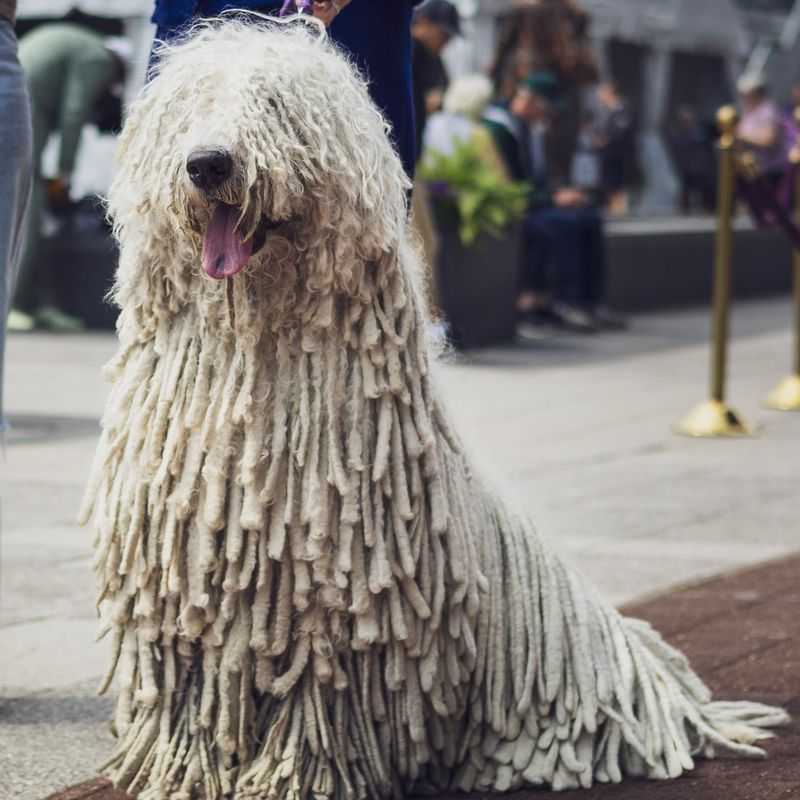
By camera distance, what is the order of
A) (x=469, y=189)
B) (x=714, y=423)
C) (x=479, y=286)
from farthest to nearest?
(x=479, y=286)
(x=469, y=189)
(x=714, y=423)

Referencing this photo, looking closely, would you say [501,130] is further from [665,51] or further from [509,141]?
[665,51]

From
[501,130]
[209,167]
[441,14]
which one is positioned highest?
[441,14]

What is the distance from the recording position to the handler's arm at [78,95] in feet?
34.7

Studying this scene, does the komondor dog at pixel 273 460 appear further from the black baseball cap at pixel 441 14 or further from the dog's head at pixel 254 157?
the black baseball cap at pixel 441 14

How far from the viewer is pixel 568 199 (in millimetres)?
12398

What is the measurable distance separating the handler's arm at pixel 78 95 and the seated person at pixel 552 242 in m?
2.77

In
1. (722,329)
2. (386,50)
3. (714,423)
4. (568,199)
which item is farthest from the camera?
(568,199)

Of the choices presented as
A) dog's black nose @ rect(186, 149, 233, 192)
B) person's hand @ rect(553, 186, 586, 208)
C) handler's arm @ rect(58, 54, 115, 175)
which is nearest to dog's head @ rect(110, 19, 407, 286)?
dog's black nose @ rect(186, 149, 233, 192)

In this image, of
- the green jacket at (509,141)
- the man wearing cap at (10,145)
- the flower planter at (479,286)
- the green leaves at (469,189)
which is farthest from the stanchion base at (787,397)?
the man wearing cap at (10,145)

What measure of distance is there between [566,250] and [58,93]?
367 cm

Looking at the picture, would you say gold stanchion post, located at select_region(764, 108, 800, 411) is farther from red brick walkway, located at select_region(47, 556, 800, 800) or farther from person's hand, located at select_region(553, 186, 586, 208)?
red brick walkway, located at select_region(47, 556, 800, 800)

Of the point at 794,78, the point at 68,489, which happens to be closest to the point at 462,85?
the point at 68,489

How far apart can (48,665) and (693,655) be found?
5.06 feet

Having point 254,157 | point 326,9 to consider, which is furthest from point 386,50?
point 254,157
